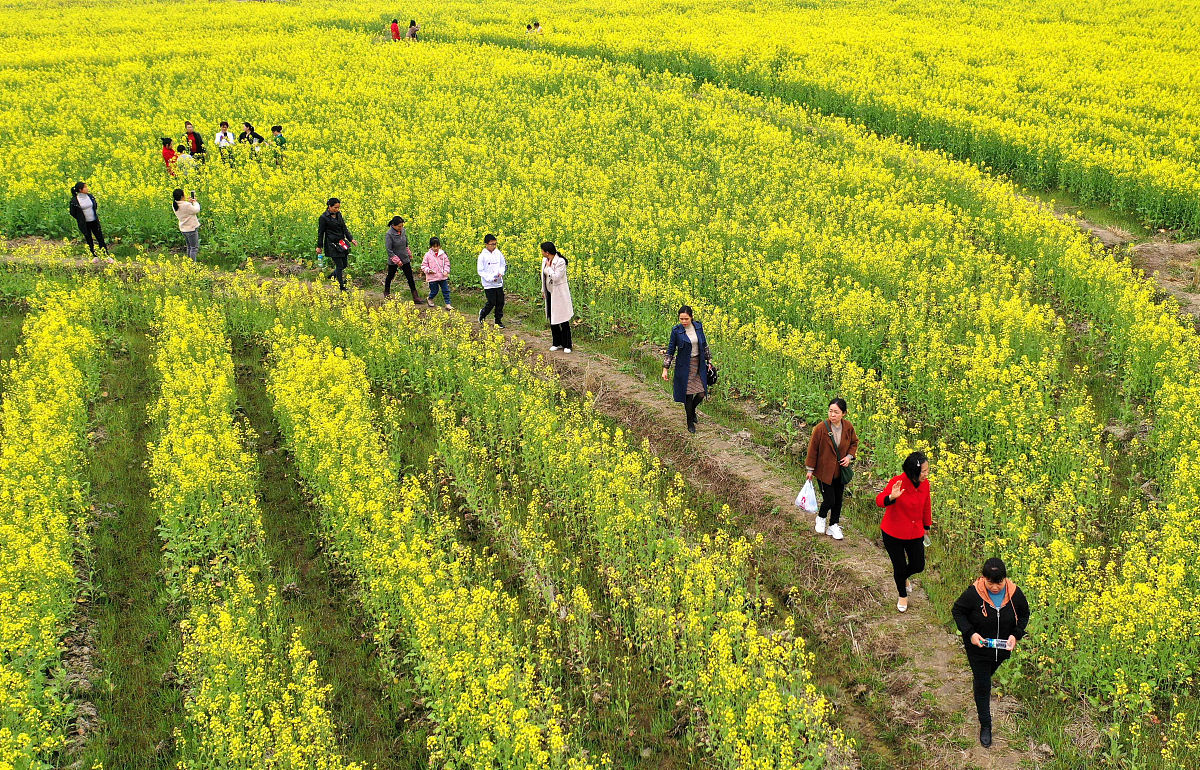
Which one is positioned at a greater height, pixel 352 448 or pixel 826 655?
pixel 352 448

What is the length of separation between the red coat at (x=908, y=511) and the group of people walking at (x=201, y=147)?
22.1 meters

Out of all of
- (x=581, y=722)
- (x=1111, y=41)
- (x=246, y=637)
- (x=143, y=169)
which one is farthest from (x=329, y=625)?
(x=1111, y=41)

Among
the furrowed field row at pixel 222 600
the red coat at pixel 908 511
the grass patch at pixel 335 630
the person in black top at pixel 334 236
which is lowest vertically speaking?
the grass patch at pixel 335 630

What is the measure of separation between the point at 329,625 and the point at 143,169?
21.1 m

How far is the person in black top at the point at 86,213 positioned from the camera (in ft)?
65.3

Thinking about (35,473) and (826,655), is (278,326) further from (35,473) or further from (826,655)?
(826,655)

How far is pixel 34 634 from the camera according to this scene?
8297 mm

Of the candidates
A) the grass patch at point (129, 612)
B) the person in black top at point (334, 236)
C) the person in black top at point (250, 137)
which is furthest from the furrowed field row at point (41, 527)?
the person in black top at point (250, 137)

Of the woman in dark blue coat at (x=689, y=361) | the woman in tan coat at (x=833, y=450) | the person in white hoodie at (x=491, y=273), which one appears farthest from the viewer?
the person in white hoodie at (x=491, y=273)

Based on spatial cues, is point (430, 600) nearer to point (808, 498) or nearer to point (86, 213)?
point (808, 498)

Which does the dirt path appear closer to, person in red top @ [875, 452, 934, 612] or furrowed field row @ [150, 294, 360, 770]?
person in red top @ [875, 452, 934, 612]

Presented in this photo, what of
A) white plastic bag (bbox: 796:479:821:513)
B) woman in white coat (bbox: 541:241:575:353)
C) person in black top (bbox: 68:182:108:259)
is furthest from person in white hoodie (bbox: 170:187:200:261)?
white plastic bag (bbox: 796:479:821:513)

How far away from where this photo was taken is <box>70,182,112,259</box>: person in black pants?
784 inches

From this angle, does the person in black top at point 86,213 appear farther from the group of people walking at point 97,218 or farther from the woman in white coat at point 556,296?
the woman in white coat at point 556,296
